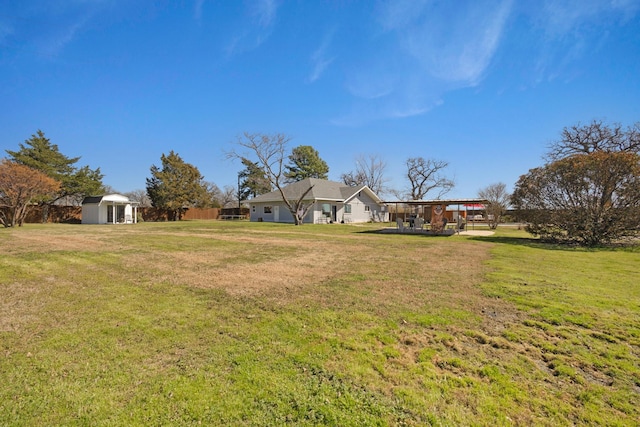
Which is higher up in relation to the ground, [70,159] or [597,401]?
[70,159]

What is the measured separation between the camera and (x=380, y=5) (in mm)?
10664

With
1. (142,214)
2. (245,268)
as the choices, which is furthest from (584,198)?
(142,214)

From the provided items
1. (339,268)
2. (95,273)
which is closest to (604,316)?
(339,268)

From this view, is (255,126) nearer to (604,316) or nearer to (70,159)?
(70,159)

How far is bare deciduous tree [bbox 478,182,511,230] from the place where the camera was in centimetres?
2529

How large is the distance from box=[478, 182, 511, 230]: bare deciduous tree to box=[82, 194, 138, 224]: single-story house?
35.2 metres

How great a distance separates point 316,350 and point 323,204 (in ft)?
89.3

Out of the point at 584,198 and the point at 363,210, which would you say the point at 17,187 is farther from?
the point at 584,198

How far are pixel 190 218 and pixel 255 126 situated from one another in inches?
813

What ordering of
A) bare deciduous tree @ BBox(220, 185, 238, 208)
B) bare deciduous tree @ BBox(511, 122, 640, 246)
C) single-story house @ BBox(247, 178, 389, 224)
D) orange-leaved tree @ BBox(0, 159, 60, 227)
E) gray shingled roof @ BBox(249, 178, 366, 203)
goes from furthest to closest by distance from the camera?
1. bare deciduous tree @ BBox(220, 185, 238, 208)
2. gray shingled roof @ BBox(249, 178, 366, 203)
3. single-story house @ BBox(247, 178, 389, 224)
4. orange-leaved tree @ BBox(0, 159, 60, 227)
5. bare deciduous tree @ BBox(511, 122, 640, 246)

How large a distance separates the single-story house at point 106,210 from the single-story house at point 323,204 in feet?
42.5

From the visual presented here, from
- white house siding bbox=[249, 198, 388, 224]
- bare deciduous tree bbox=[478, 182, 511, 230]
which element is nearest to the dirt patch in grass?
white house siding bbox=[249, 198, 388, 224]

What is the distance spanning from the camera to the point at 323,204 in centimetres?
3017

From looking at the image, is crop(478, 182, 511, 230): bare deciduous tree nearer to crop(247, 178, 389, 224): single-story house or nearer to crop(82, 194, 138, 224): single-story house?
crop(247, 178, 389, 224): single-story house
